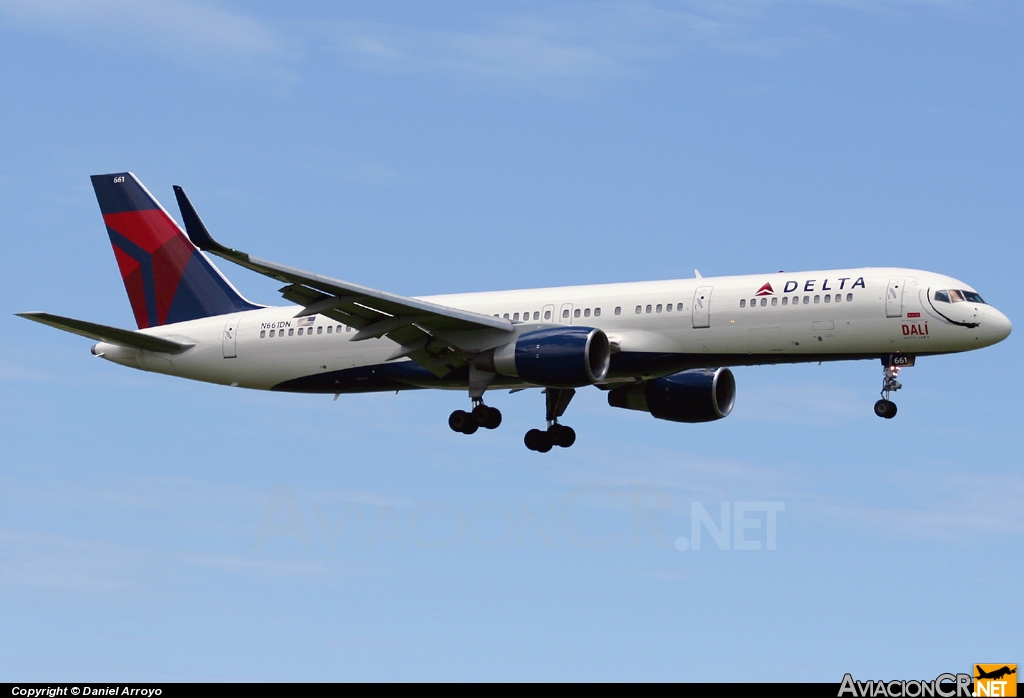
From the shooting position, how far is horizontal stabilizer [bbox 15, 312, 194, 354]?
4591 centimetres

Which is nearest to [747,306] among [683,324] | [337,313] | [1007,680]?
[683,324]

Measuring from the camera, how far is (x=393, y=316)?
45.0m

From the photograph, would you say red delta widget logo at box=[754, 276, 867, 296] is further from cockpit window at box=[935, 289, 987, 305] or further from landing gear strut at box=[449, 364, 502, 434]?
landing gear strut at box=[449, 364, 502, 434]

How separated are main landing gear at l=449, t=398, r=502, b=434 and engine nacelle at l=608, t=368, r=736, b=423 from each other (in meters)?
5.06

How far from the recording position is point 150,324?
52.2 metres

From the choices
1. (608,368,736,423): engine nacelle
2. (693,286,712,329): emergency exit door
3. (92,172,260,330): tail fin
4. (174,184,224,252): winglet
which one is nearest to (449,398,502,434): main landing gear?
(608,368,736,423): engine nacelle

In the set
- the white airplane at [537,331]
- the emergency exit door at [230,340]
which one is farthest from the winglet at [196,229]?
the emergency exit door at [230,340]

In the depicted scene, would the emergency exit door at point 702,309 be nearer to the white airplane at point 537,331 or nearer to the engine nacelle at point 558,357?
the white airplane at point 537,331

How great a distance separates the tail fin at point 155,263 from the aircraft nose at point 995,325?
71.7 feet

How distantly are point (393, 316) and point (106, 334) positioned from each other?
30.6ft

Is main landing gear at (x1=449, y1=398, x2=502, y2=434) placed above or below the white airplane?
below

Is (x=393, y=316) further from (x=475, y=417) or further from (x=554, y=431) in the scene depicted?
(x=554, y=431)

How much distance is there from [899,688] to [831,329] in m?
14.5

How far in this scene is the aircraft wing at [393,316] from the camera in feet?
138
